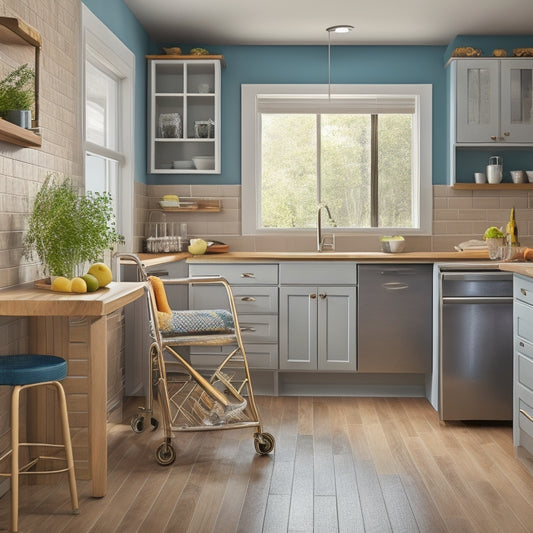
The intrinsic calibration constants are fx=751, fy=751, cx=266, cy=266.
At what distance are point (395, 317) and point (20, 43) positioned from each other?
292 centimetres

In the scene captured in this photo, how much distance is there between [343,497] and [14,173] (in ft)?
6.35

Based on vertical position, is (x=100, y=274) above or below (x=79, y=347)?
above

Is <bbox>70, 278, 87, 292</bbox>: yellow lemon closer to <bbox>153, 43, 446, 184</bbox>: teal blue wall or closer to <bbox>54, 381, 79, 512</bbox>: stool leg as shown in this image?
<bbox>54, 381, 79, 512</bbox>: stool leg

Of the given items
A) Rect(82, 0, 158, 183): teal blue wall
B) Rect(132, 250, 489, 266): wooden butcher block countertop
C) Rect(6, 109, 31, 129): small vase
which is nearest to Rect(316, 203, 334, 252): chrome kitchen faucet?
Rect(132, 250, 489, 266): wooden butcher block countertop

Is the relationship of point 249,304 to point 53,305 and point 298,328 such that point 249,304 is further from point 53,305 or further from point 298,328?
point 53,305

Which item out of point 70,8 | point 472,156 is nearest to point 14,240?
point 70,8

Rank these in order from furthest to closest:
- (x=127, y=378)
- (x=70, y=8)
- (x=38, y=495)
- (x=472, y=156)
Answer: (x=472, y=156) < (x=127, y=378) < (x=70, y=8) < (x=38, y=495)

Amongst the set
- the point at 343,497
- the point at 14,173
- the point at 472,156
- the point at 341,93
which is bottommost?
the point at 343,497

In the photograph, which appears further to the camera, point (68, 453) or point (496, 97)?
point (496, 97)

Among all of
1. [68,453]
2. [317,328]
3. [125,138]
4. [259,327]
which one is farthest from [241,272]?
[68,453]

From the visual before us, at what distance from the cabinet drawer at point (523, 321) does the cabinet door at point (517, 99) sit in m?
2.14

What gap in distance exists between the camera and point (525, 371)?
350 cm

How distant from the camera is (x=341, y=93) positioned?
18.8ft

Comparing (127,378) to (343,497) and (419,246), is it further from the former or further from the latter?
(419,246)
